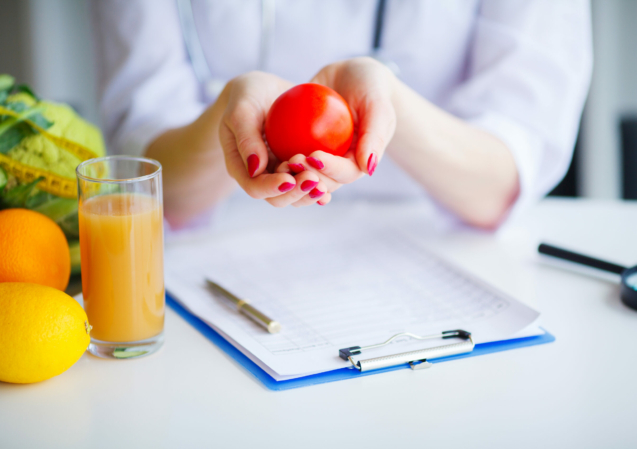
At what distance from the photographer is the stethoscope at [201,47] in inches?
42.8

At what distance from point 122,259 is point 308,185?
22cm

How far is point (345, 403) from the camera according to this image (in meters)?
0.56

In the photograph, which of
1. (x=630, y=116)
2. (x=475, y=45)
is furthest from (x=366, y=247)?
(x=630, y=116)

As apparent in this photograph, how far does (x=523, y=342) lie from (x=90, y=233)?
522 millimetres

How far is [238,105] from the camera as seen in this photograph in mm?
689

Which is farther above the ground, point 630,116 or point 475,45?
point 475,45

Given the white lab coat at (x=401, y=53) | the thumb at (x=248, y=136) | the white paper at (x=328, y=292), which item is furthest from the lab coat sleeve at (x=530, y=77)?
the thumb at (x=248, y=136)

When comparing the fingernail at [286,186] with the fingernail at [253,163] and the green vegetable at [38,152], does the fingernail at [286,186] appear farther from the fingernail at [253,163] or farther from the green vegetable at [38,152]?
the green vegetable at [38,152]

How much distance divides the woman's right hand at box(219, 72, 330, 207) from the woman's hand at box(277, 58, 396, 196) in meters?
0.02

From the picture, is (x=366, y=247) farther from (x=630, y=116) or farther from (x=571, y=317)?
(x=630, y=116)

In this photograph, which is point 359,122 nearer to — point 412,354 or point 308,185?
point 308,185

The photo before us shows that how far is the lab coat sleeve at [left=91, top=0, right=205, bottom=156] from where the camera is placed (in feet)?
3.53

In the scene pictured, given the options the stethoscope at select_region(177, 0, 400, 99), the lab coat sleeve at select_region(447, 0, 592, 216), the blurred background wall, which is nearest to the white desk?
the lab coat sleeve at select_region(447, 0, 592, 216)

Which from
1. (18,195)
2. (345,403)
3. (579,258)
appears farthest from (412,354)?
(18,195)
